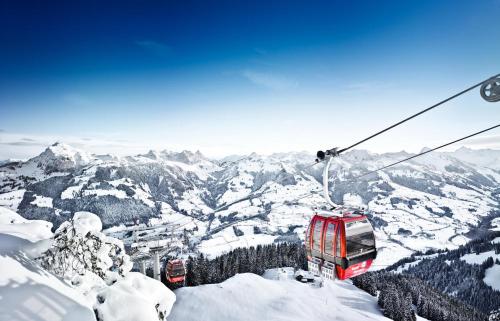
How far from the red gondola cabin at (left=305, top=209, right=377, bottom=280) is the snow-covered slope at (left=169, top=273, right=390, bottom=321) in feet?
125

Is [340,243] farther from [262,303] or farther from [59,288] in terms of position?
[262,303]

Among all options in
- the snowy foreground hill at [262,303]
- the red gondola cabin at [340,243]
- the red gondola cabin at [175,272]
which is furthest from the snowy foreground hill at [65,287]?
the snowy foreground hill at [262,303]

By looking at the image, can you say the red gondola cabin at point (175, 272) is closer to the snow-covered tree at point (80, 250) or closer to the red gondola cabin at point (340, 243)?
the snow-covered tree at point (80, 250)

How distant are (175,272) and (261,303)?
33.0 metres

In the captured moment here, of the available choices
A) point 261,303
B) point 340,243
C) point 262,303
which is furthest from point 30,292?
point 262,303

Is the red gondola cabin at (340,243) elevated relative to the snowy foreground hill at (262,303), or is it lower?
elevated

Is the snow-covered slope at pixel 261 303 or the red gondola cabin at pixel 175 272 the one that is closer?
the red gondola cabin at pixel 175 272

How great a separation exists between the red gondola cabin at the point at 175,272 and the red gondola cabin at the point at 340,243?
702 inches

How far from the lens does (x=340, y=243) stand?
463 inches

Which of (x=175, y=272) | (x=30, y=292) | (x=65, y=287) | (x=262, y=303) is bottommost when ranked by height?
(x=262, y=303)

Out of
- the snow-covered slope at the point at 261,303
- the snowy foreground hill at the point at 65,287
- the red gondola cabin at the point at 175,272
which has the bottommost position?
the snow-covered slope at the point at 261,303

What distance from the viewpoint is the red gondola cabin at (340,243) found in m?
11.8

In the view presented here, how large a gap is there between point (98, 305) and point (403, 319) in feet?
263

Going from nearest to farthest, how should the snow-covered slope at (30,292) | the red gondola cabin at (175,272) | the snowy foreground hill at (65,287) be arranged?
the snow-covered slope at (30,292) < the snowy foreground hill at (65,287) < the red gondola cabin at (175,272)
